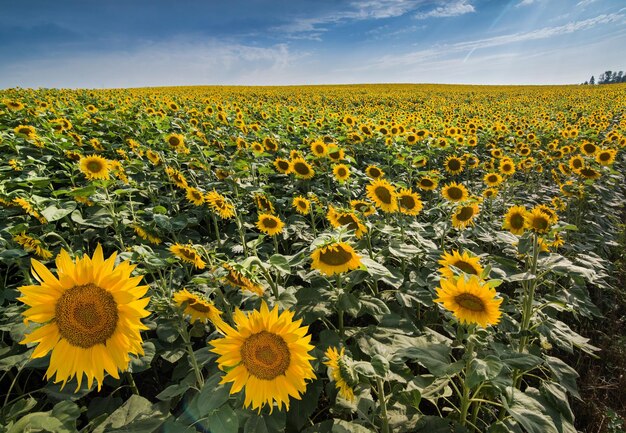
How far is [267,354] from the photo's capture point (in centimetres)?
154

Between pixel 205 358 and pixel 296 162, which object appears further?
pixel 296 162

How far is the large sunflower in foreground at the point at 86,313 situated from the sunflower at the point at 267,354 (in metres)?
0.37

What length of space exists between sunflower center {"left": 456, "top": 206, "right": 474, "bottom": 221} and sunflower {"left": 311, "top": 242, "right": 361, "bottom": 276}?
1.98m

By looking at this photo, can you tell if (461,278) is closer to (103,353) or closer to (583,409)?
(103,353)

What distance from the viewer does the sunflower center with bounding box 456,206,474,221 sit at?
12.1 feet

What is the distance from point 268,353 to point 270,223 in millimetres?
1981

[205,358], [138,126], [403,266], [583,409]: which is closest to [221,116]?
[138,126]

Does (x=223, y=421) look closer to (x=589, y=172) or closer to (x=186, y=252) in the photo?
(x=186, y=252)

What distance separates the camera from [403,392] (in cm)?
182

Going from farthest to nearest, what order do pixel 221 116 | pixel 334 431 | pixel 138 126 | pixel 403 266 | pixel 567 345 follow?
pixel 221 116 < pixel 138 126 < pixel 403 266 < pixel 567 345 < pixel 334 431

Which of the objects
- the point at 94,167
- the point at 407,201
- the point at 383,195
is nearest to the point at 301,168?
the point at 383,195

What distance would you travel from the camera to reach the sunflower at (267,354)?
150 centimetres

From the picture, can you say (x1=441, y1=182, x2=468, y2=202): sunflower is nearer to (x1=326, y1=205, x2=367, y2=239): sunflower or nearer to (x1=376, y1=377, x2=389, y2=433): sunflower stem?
(x1=326, y1=205, x2=367, y2=239): sunflower

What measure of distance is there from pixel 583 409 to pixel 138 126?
825 cm
